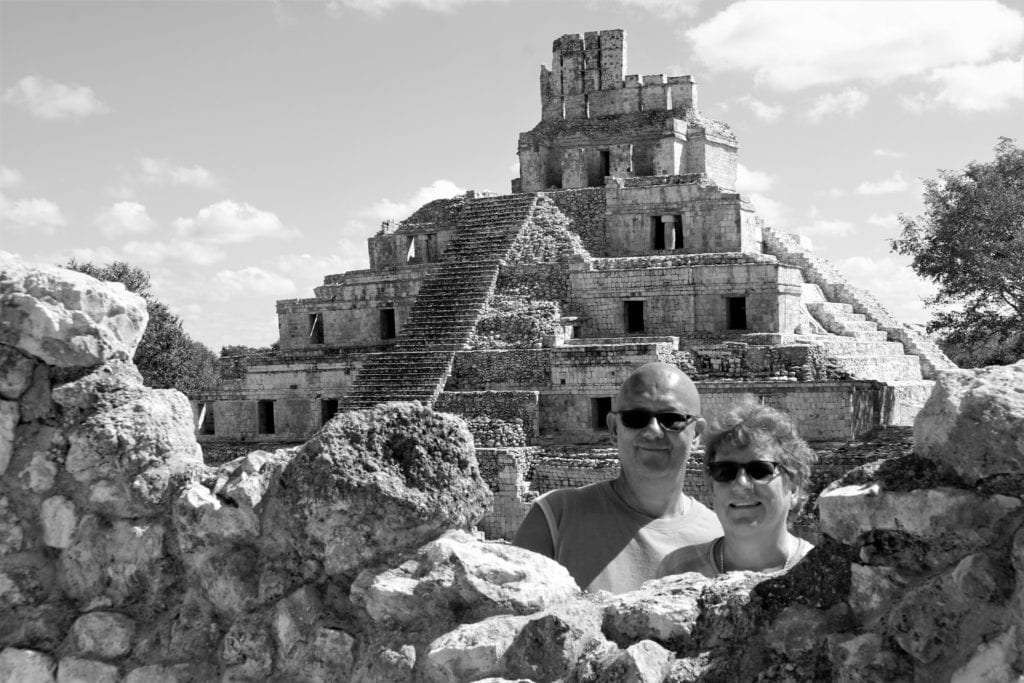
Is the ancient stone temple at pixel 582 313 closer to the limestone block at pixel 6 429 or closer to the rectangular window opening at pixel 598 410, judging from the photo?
the rectangular window opening at pixel 598 410

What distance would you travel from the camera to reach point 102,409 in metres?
4.70

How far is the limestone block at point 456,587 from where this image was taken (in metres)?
3.91

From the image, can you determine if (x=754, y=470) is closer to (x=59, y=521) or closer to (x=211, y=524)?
(x=211, y=524)

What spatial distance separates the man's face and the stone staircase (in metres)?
18.8

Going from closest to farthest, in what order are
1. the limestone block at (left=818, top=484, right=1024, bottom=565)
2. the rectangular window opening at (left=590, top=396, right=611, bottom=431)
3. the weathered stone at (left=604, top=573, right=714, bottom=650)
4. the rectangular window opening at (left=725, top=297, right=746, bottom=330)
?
the limestone block at (left=818, top=484, right=1024, bottom=565) < the weathered stone at (left=604, top=573, right=714, bottom=650) < the rectangular window opening at (left=590, top=396, right=611, bottom=431) < the rectangular window opening at (left=725, top=297, right=746, bottom=330)

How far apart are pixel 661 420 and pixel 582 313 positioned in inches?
873

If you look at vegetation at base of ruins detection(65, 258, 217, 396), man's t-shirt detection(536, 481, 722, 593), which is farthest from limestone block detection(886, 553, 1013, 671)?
vegetation at base of ruins detection(65, 258, 217, 396)

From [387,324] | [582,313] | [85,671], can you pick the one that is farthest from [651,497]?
[387,324]

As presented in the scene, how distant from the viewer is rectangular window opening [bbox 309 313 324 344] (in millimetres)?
31156

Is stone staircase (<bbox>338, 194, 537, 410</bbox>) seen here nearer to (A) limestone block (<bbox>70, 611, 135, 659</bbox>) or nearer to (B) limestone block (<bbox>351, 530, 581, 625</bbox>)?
(A) limestone block (<bbox>70, 611, 135, 659</bbox>)

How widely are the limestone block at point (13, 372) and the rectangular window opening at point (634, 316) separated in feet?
74.5

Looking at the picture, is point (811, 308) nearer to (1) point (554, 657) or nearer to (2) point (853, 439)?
(2) point (853, 439)

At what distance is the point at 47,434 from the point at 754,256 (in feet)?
73.9

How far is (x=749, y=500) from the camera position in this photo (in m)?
4.42
